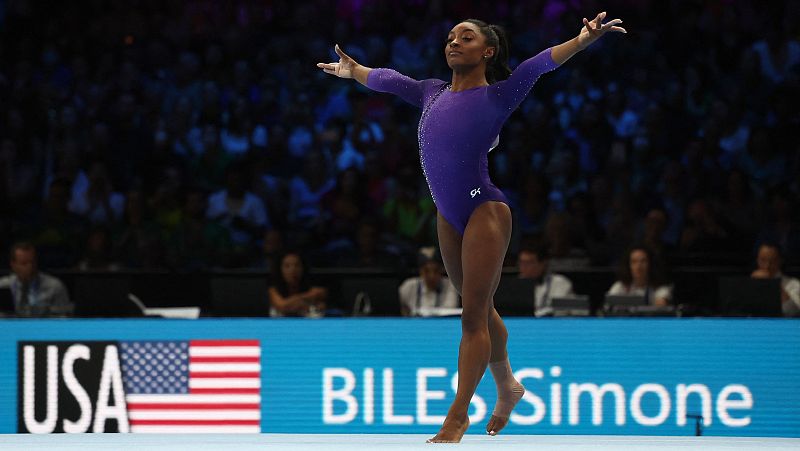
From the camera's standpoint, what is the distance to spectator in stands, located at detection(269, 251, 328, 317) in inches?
349

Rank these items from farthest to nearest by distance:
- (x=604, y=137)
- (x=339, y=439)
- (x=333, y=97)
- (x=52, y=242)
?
(x=333, y=97) < (x=604, y=137) < (x=52, y=242) < (x=339, y=439)

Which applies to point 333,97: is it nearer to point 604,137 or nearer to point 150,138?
point 150,138

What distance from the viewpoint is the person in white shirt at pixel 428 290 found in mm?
8875

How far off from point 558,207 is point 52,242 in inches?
171

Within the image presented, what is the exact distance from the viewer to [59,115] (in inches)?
462

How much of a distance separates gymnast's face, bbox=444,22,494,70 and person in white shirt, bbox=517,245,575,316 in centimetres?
436

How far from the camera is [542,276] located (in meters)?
8.99

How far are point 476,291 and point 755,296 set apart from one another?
3907mm

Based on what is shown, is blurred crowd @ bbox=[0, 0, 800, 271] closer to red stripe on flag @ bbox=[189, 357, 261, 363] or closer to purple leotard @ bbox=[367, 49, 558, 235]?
red stripe on flag @ bbox=[189, 357, 261, 363]

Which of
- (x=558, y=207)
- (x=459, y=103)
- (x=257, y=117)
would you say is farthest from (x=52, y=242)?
(x=459, y=103)

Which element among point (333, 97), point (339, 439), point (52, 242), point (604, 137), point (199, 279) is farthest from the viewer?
point (333, 97)

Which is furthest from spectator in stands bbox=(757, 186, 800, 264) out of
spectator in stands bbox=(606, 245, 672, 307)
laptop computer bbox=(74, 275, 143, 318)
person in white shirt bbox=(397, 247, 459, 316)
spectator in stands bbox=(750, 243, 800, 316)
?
laptop computer bbox=(74, 275, 143, 318)

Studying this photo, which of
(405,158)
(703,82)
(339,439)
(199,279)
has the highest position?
(703,82)

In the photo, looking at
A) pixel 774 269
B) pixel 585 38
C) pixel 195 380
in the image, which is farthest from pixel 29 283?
pixel 585 38
